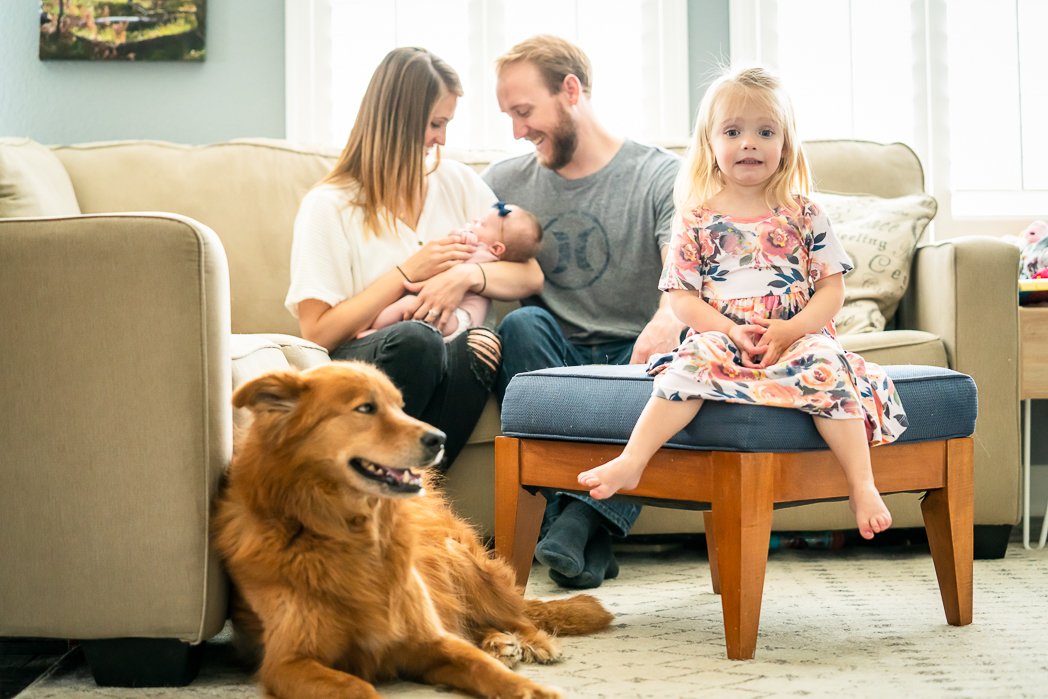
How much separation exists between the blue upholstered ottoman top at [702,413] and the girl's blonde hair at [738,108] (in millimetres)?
351

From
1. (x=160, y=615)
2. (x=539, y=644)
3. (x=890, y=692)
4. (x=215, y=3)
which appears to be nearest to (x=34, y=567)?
(x=160, y=615)

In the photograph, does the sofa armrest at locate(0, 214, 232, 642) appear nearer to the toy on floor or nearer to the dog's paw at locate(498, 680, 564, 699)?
the dog's paw at locate(498, 680, 564, 699)

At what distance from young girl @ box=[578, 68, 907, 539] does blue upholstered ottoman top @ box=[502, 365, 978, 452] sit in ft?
0.09

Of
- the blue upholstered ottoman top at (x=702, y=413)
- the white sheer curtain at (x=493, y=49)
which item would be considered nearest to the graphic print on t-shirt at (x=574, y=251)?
the blue upholstered ottoman top at (x=702, y=413)

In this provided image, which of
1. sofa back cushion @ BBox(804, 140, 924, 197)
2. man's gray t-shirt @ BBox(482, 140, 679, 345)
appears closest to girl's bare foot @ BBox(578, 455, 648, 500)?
man's gray t-shirt @ BBox(482, 140, 679, 345)

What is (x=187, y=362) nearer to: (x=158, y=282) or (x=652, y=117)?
(x=158, y=282)

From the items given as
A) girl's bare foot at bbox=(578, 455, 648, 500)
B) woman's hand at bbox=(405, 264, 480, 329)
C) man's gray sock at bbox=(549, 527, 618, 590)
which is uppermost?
woman's hand at bbox=(405, 264, 480, 329)

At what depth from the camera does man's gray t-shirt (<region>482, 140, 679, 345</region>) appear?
258 centimetres

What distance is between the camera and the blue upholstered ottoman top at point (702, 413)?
5.22 feet

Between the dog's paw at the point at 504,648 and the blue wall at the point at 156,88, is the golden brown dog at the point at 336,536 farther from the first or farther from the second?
the blue wall at the point at 156,88

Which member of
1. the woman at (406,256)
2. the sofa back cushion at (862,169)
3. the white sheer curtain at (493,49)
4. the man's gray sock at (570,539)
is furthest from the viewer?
the white sheer curtain at (493,49)

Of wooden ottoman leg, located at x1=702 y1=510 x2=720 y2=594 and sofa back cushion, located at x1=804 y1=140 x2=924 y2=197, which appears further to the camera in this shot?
sofa back cushion, located at x1=804 y1=140 x2=924 y2=197

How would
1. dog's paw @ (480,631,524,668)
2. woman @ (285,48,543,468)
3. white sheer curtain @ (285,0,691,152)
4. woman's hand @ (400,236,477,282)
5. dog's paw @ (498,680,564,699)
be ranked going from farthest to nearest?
white sheer curtain @ (285,0,691,152) → woman's hand @ (400,236,477,282) → woman @ (285,48,543,468) → dog's paw @ (480,631,524,668) → dog's paw @ (498,680,564,699)

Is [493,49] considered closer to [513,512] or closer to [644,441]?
[513,512]
